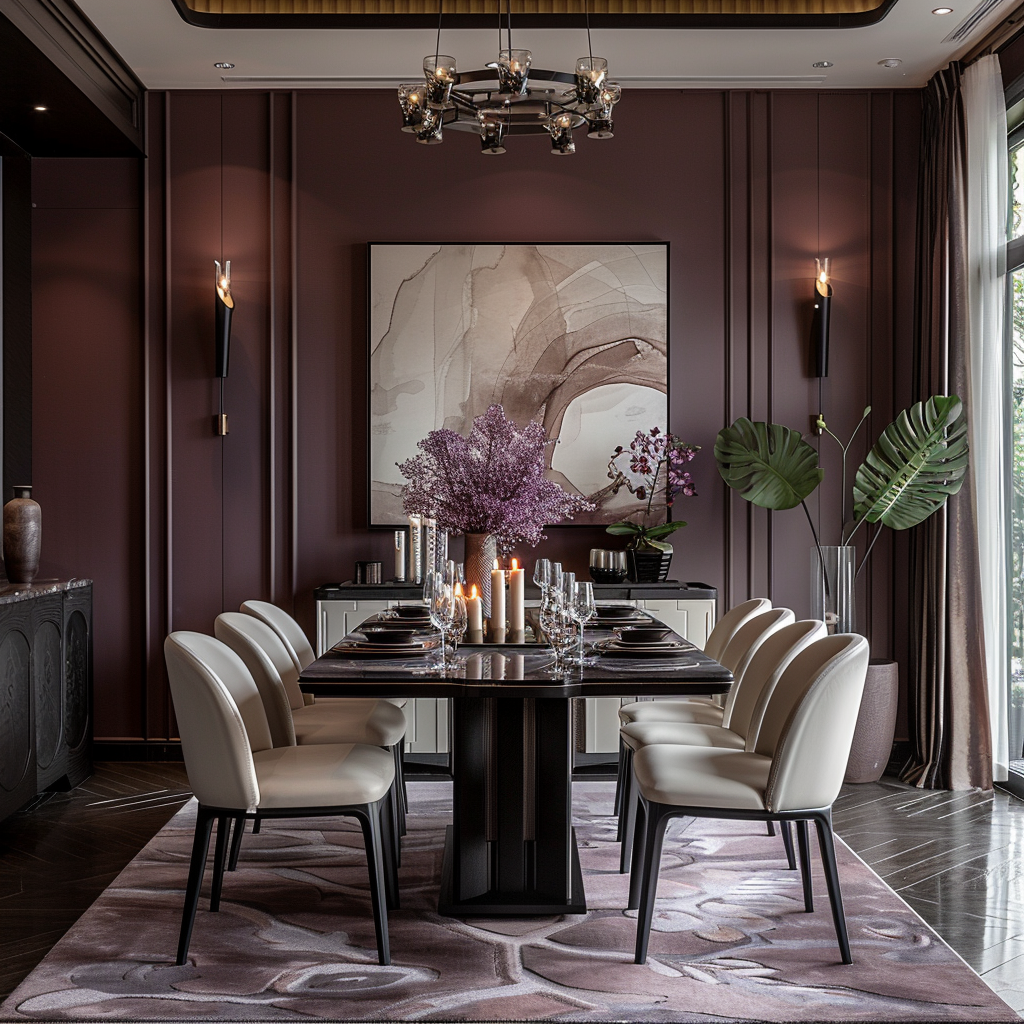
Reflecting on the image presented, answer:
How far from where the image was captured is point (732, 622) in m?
3.95

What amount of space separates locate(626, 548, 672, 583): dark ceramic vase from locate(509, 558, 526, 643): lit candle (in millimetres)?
1590

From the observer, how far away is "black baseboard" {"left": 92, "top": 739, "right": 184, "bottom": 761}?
17.0 ft

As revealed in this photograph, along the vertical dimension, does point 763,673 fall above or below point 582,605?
below

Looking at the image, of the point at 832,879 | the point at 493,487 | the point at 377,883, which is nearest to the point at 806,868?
the point at 832,879

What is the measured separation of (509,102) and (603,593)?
2.51m

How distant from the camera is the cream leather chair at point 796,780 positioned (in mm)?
2678

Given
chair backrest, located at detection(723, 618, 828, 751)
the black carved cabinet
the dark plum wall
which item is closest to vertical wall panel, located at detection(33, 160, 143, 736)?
the dark plum wall

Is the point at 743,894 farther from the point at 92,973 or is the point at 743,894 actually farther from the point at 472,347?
the point at 472,347

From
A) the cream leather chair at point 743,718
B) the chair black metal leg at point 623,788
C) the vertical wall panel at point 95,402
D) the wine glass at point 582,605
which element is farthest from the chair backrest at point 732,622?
the vertical wall panel at point 95,402

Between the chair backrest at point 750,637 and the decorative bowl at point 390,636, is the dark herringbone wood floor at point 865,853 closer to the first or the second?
the chair backrest at point 750,637

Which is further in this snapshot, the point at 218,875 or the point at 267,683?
the point at 267,683

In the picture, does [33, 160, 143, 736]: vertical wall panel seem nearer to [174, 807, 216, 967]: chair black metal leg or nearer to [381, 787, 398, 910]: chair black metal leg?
[381, 787, 398, 910]: chair black metal leg

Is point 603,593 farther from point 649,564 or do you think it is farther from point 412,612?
point 412,612

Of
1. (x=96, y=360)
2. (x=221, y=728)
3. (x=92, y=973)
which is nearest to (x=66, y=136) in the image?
(x=96, y=360)
